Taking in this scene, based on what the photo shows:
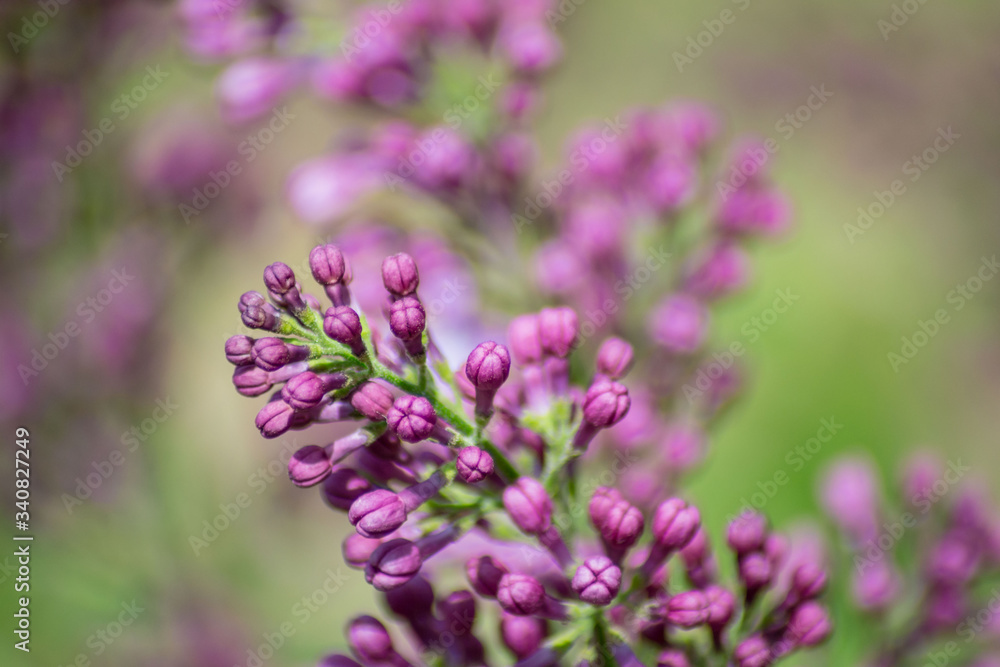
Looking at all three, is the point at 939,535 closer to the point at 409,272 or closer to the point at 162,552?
the point at 409,272

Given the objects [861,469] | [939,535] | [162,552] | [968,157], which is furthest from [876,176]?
[162,552]

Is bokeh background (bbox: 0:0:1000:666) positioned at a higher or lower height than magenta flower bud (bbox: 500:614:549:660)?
higher

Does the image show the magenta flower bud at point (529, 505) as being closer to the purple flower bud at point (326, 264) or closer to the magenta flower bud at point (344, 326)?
the magenta flower bud at point (344, 326)

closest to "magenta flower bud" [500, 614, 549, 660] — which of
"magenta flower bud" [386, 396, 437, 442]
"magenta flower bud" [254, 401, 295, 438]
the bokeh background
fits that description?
"magenta flower bud" [386, 396, 437, 442]

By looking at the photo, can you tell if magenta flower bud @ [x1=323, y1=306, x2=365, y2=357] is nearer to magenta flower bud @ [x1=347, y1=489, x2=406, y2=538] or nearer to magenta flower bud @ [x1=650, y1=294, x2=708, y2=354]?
magenta flower bud @ [x1=347, y1=489, x2=406, y2=538]

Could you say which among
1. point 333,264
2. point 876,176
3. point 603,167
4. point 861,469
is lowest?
point 861,469

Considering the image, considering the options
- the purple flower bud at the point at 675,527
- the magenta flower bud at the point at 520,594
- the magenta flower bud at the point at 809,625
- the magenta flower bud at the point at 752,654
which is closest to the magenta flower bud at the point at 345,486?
the magenta flower bud at the point at 520,594
